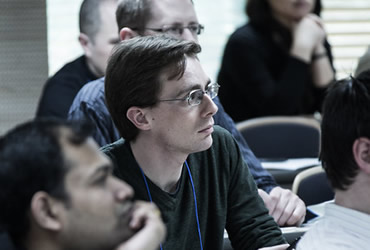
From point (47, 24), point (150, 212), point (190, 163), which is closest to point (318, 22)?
point (47, 24)

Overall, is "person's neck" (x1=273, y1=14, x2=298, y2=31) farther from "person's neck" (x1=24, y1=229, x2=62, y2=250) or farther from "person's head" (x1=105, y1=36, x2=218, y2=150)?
"person's neck" (x1=24, y1=229, x2=62, y2=250)

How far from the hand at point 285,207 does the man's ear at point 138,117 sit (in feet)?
1.82

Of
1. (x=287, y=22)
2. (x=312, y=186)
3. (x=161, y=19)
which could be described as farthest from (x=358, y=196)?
(x=287, y=22)

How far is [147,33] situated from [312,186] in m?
0.83

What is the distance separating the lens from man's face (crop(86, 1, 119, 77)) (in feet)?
11.0

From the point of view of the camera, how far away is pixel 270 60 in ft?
12.9

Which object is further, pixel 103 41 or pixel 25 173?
pixel 103 41

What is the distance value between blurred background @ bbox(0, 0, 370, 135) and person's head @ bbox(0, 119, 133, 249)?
2.67 meters

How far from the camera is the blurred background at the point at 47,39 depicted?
4.06 m

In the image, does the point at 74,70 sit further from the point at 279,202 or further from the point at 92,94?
the point at 279,202

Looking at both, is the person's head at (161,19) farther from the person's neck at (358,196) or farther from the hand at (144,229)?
the hand at (144,229)

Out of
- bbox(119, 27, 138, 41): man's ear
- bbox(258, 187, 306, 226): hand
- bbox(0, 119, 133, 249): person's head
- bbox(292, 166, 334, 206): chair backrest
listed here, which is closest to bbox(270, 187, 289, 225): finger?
bbox(258, 187, 306, 226): hand

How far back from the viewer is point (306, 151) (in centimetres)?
357

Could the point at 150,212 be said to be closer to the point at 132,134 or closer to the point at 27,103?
the point at 132,134
